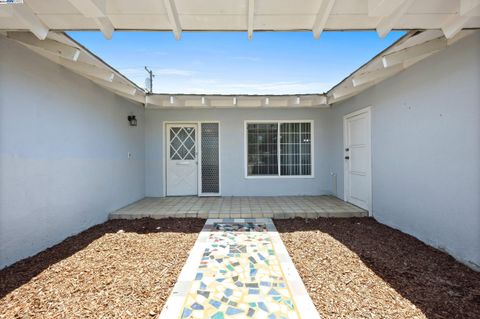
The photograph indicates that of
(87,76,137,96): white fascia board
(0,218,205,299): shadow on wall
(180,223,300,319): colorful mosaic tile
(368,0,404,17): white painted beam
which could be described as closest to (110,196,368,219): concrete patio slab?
(0,218,205,299): shadow on wall

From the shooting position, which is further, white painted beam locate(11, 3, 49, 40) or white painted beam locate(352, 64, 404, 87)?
white painted beam locate(352, 64, 404, 87)

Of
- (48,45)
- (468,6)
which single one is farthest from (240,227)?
(468,6)

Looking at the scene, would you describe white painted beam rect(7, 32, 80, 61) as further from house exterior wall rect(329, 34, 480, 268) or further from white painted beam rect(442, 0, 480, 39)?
house exterior wall rect(329, 34, 480, 268)

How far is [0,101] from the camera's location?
2639mm

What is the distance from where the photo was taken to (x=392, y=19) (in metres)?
2.35

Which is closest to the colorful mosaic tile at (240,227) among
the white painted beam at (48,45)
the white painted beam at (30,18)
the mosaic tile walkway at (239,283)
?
the mosaic tile walkway at (239,283)

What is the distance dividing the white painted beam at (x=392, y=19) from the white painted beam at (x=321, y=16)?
0.63 m

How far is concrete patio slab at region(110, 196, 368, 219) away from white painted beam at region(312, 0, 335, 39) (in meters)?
3.43

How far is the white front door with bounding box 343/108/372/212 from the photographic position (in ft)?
16.3

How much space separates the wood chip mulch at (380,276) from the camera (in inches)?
80.3

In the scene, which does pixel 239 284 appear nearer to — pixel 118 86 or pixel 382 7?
pixel 382 7

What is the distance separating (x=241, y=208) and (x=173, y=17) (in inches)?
156

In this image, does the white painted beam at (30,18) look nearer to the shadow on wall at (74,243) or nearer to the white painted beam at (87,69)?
the white painted beam at (87,69)

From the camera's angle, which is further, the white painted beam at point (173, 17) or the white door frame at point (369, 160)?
the white door frame at point (369, 160)
